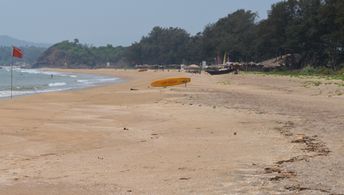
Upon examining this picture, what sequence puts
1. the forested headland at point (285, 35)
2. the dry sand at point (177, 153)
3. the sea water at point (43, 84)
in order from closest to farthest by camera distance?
the dry sand at point (177, 153)
the sea water at point (43, 84)
the forested headland at point (285, 35)

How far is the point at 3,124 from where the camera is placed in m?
14.0

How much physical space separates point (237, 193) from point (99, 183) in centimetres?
199

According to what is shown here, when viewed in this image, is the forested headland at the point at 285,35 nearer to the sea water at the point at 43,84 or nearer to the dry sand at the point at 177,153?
the sea water at the point at 43,84

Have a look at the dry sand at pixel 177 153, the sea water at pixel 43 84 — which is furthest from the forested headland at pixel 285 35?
the dry sand at pixel 177 153

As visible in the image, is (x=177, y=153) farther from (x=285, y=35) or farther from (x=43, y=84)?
(x=285, y=35)

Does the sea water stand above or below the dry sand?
below

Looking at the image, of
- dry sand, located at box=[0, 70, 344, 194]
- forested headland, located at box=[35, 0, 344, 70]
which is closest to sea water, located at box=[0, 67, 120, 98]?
dry sand, located at box=[0, 70, 344, 194]

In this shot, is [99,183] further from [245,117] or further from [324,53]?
[324,53]

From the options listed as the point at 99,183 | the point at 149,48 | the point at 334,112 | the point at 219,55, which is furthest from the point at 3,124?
the point at 149,48

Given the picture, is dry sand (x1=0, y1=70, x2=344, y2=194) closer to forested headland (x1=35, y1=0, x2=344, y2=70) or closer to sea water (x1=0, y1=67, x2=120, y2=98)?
sea water (x1=0, y1=67, x2=120, y2=98)

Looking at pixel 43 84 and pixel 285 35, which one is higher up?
pixel 285 35

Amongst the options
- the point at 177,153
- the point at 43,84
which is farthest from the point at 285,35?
the point at 177,153

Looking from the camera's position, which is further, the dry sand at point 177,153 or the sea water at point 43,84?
the sea water at point 43,84

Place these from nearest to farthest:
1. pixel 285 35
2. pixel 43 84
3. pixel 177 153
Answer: pixel 177 153 → pixel 43 84 → pixel 285 35
